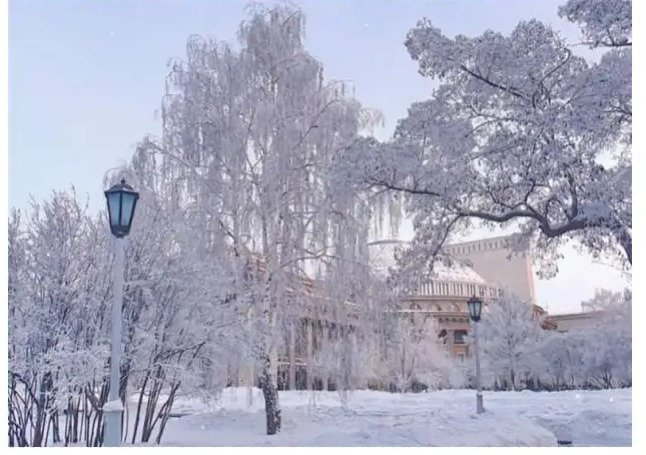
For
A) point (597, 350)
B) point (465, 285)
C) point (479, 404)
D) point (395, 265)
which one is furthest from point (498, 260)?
point (479, 404)

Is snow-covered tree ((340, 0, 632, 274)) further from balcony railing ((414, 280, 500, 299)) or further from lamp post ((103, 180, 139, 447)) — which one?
lamp post ((103, 180, 139, 447))

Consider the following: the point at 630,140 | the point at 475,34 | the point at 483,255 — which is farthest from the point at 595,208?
the point at 475,34

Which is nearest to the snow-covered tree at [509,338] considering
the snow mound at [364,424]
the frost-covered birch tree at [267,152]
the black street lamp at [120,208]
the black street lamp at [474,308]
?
the black street lamp at [474,308]

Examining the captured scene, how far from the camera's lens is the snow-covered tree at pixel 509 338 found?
403cm

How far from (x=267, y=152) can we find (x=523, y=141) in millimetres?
2057

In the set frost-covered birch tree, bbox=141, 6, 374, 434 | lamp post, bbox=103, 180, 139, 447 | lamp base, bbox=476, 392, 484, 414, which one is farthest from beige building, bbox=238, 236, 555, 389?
lamp post, bbox=103, 180, 139, 447

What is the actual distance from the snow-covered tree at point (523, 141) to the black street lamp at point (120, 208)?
5.72ft

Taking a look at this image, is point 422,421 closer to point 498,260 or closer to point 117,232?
point 498,260

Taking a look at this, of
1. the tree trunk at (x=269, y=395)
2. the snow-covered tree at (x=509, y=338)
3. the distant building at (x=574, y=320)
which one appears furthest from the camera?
the tree trunk at (x=269, y=395)

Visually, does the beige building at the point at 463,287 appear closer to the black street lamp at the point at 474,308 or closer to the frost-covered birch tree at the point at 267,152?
the black street lamp at the point at 474,308

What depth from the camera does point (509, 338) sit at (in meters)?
4.07

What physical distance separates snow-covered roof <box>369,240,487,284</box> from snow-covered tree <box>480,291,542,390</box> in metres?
0.21
